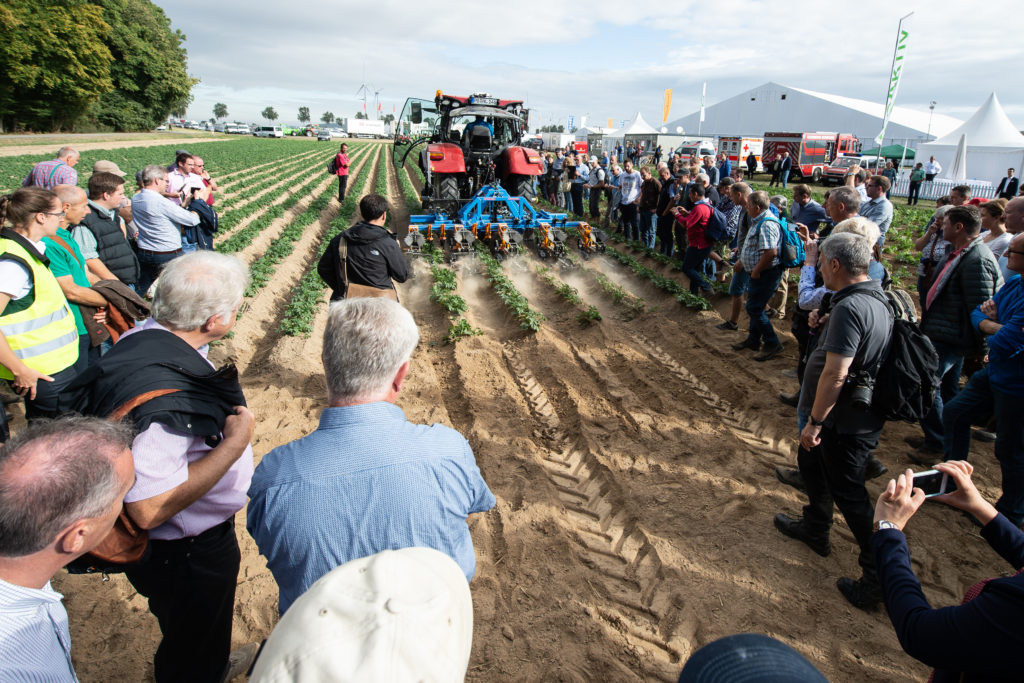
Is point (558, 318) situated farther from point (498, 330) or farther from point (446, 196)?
point (446, 196)

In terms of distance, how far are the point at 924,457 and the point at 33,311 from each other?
609cm

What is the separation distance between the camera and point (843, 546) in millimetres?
3381

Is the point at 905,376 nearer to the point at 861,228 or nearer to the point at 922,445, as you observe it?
the point at 861,228

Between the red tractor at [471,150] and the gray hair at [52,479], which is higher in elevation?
the red tractor at [471,150]

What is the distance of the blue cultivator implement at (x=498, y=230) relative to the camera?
942 centimetres

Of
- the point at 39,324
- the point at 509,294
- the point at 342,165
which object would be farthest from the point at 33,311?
the point at 342,165

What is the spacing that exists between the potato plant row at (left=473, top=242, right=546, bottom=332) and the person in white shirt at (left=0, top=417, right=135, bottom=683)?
17.1 feet

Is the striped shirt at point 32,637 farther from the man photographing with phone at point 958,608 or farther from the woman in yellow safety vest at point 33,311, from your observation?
the woman in yellow safety vest at point 33,311

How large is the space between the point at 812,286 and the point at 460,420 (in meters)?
3.20

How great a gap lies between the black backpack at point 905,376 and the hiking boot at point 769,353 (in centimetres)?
313

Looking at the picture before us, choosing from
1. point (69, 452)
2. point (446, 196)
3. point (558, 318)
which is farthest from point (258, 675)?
point (446, 196)

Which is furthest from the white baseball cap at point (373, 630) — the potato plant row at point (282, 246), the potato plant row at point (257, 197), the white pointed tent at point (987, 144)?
the white pointed tent at point (987, 144)

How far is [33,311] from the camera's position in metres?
2.82

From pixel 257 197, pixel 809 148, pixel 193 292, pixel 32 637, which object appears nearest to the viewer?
pixel 32 637
